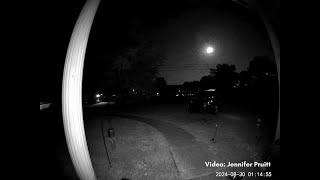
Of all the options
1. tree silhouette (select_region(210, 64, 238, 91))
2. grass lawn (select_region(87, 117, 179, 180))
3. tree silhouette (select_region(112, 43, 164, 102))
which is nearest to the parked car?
grass lawn (select_region(87, 117, 179, 180))

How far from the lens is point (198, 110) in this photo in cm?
1400

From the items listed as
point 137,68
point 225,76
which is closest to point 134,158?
point 137,68

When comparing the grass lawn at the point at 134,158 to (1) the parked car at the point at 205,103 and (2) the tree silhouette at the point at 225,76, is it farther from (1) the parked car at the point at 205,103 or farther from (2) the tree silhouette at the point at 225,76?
(2) the tree silhouette at the point at 225,76

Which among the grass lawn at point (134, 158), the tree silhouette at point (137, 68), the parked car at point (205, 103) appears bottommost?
the grass lawn at point (134, 158)

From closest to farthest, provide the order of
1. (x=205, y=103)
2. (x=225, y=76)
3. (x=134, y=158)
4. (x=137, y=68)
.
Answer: (x=134, y=158)
(x=205, y=103)
(x=137, y=68)
(x=225, y=76)

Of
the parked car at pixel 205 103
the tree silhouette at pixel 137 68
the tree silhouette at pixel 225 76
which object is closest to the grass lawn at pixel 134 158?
the parked car at pixel 205 103

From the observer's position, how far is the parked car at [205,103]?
1315 cm

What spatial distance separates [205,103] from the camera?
13281mm

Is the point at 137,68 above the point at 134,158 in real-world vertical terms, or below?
above

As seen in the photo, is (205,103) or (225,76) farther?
(225,76)

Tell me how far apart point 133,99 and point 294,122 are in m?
26.4

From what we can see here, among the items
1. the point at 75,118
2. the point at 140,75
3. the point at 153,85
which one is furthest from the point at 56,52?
the point at 153,85

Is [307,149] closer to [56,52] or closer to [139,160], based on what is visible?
[139,160]

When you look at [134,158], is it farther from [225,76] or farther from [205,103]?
[225,76]
